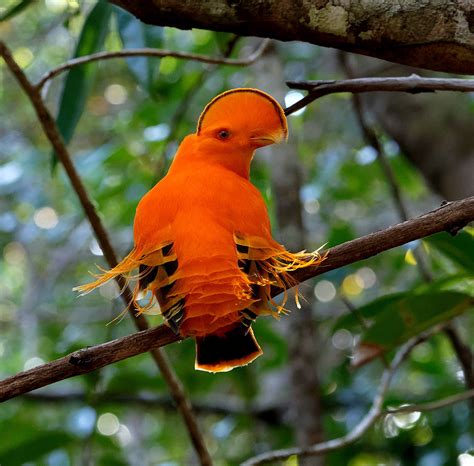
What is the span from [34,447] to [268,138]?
2084 millimetres

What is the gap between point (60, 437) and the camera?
3324 millimetres

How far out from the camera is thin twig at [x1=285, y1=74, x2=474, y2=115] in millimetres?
1852

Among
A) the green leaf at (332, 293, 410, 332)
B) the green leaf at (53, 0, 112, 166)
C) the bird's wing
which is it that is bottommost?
the green leaf at (332, 293, 410, 332)

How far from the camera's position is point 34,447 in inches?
128

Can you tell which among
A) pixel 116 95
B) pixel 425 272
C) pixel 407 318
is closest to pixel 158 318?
pixel 425 272

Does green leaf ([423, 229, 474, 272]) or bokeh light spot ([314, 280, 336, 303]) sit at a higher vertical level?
bokeh light spot ([314, 280, 336, 303])

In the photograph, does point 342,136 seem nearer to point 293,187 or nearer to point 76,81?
point 293,187

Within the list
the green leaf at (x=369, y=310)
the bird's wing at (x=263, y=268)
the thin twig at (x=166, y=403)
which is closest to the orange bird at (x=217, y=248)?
the bird's wing at (x=263, y=268)

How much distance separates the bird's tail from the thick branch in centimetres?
23

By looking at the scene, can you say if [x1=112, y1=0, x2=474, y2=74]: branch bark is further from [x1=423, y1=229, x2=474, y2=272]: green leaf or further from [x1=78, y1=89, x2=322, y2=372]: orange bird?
[x1=423, y1=229, x2=474, y2=272]: green leaf

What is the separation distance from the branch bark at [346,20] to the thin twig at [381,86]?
0.30 metres

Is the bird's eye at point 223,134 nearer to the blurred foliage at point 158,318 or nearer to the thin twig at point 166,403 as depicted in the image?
the blurred foliage at point 158,318

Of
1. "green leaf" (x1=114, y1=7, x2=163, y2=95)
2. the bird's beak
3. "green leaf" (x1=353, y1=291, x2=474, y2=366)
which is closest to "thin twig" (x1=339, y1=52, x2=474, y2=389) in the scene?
"green leaf" (x1=353, y1=291, x2=474, y2=366)

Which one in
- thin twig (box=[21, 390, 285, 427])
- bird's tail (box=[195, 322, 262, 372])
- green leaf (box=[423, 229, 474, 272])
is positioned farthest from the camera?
thin twig (box=[21, 390, 285, 427])
